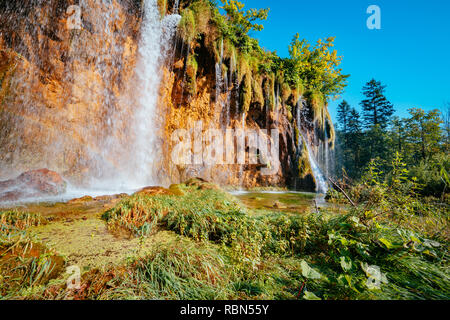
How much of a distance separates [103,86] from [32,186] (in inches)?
206

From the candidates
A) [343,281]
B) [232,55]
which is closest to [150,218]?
[343,281]

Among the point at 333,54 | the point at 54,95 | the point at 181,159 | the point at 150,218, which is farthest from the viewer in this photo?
the point at 333,54

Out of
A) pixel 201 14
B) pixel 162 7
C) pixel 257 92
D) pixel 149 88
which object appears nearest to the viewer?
pixel 162 7

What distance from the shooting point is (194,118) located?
439 inches

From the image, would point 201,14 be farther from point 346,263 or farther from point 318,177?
point 318,177

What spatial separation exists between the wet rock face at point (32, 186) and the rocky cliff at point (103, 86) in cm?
195

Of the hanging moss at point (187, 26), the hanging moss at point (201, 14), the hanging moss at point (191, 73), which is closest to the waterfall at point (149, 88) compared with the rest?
the hanging moss at point (187, 26)

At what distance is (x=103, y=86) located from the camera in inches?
→ 328

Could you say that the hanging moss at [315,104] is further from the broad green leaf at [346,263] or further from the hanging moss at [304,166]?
the broad green leaf at [346,263]

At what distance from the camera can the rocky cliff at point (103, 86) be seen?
6852 mm

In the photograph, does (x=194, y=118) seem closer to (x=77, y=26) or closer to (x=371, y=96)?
(x=77, y=26)

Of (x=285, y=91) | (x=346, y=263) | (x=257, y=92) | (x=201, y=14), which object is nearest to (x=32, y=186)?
(x=346, y=263)

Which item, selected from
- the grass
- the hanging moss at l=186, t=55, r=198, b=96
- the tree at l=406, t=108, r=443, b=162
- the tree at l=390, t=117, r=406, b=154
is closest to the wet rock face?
the grass

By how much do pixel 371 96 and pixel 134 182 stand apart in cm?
4005
